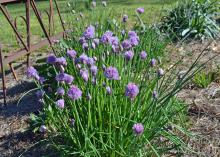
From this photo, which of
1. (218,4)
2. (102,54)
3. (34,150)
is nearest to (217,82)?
(102,54)

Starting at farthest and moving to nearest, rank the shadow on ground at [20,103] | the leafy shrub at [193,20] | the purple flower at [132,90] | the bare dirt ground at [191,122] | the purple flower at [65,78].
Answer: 1. the leafy shrub at [193,20]
2. the shadow on ground at [20,103]
3. the bare dirt ground at [191,122]
4. the purple flower at [65,78]
5. the purple flower at [132,90]

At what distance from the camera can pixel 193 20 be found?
5555 mm

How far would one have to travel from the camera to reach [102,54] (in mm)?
2859

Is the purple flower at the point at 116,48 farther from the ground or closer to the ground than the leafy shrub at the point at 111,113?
farther from the ground

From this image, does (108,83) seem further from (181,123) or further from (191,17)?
(191,17)

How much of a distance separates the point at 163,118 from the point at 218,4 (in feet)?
13.5

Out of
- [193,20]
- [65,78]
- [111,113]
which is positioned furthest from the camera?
[193,20]

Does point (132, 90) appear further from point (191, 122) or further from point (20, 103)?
point (20, 103)

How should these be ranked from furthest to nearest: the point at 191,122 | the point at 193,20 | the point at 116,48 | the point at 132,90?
1. the point at 193,20
2. the point at 191,122
3. the point at 116,48
4. the point at 132,90

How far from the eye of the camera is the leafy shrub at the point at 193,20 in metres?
5.51

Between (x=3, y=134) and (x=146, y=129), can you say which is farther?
(x=3, y=134)

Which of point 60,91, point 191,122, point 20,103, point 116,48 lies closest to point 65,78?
point 60,91

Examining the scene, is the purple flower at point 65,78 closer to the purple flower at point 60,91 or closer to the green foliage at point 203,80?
the purple flower at point 60,91

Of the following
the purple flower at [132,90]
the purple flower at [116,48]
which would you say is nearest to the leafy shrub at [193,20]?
the purple flower at [116,48]
